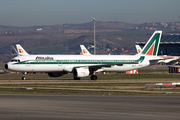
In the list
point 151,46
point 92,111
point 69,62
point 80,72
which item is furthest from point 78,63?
point 92,111

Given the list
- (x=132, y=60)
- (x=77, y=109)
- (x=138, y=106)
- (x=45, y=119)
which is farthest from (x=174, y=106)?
(x=132, y=60)

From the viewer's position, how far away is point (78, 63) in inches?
2202

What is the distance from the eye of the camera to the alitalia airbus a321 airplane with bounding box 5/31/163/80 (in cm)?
5322

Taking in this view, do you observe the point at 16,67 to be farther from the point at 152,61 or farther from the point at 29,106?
the point at 29,106

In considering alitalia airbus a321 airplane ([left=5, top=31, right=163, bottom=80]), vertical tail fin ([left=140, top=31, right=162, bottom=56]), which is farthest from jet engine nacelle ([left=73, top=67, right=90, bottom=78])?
vertical tail fin ([left=140, top=31, right=162, bottom=56])

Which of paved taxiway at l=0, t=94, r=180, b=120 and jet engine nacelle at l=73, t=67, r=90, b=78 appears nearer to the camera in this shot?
paved taxiway at l=0, t=94, r=180, b=120

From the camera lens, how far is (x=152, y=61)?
6072cm

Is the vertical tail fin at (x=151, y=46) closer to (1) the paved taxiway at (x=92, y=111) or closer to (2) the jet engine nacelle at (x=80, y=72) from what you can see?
(2) the jet engine nacelle at (x=80, y=72)

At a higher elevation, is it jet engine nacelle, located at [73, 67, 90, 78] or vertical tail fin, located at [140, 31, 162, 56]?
vertical tail fin, located at [140, 31, 162, 56]

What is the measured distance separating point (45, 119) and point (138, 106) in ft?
24.0

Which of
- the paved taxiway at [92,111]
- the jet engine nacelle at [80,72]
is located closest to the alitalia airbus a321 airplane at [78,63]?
the jet engine nacelle at [80,72]

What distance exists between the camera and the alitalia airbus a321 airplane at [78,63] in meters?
53.2

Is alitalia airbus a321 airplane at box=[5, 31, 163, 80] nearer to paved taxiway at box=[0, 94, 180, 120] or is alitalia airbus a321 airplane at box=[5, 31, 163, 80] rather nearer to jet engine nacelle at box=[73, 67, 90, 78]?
jet engine nacelle at box=[73, 67, 90, 78]

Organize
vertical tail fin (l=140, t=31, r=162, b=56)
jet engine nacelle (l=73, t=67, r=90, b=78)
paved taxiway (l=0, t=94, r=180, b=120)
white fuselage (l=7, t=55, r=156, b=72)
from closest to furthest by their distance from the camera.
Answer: paved taxiway (l=0, t=94, r=180, b=120)
white fuselage (l=7, t=55, r=156, b=72)
jet engine nacelle (l=73, t=67, r=90, b=78)
vertical tail fin (l=140, t=31, r=162, b=56)
